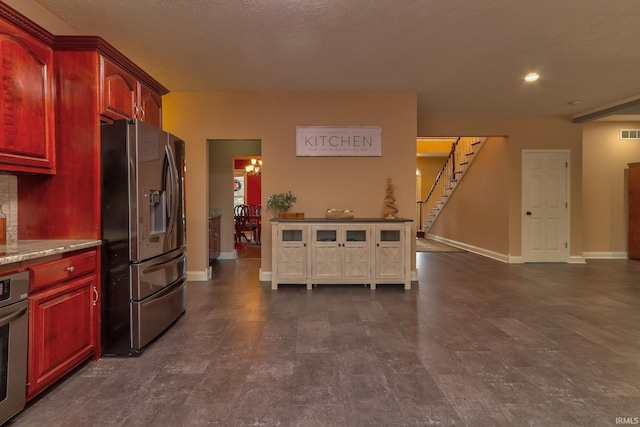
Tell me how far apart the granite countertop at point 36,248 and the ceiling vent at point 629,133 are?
29.0 feet

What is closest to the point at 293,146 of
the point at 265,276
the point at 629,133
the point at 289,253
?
the point at 289,253

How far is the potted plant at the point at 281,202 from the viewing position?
465cm

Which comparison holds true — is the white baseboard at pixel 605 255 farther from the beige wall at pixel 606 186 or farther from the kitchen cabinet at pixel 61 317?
the kitchen cabinet at pixel 61 317

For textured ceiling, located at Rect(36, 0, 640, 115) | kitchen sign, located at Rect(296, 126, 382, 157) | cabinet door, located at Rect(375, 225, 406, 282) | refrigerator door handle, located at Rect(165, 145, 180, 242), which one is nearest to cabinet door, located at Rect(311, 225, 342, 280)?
cabinet door, located at Rect(375, 225, 406, 282)

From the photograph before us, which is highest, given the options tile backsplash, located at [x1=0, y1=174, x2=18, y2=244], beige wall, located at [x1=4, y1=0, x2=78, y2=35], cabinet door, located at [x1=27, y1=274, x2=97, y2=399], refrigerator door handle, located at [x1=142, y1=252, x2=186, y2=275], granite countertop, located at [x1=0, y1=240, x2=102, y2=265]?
beige wall, located at [x1=4, y1=0, x2=78, y2=35]

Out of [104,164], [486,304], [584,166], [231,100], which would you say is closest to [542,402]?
[486,304]

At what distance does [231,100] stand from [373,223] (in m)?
2.68

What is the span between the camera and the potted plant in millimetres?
4648

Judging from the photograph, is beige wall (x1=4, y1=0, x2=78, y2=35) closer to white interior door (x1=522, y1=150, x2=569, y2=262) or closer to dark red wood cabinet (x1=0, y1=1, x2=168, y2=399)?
dark red wood cabinet (x1=0, y1=1, x2=168, y2=399)

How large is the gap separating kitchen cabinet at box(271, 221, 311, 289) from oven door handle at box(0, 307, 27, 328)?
2.75 meters

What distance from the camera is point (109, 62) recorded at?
246 centimetres

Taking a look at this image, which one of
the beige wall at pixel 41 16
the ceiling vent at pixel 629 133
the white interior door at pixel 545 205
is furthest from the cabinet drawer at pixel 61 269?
the ceiling vent at pixel 629 133

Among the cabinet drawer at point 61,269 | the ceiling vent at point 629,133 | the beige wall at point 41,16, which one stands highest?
the beige wall at point 41,16

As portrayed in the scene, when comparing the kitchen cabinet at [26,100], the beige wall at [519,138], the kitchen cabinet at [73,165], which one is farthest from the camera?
the beige wall at [519,138]
